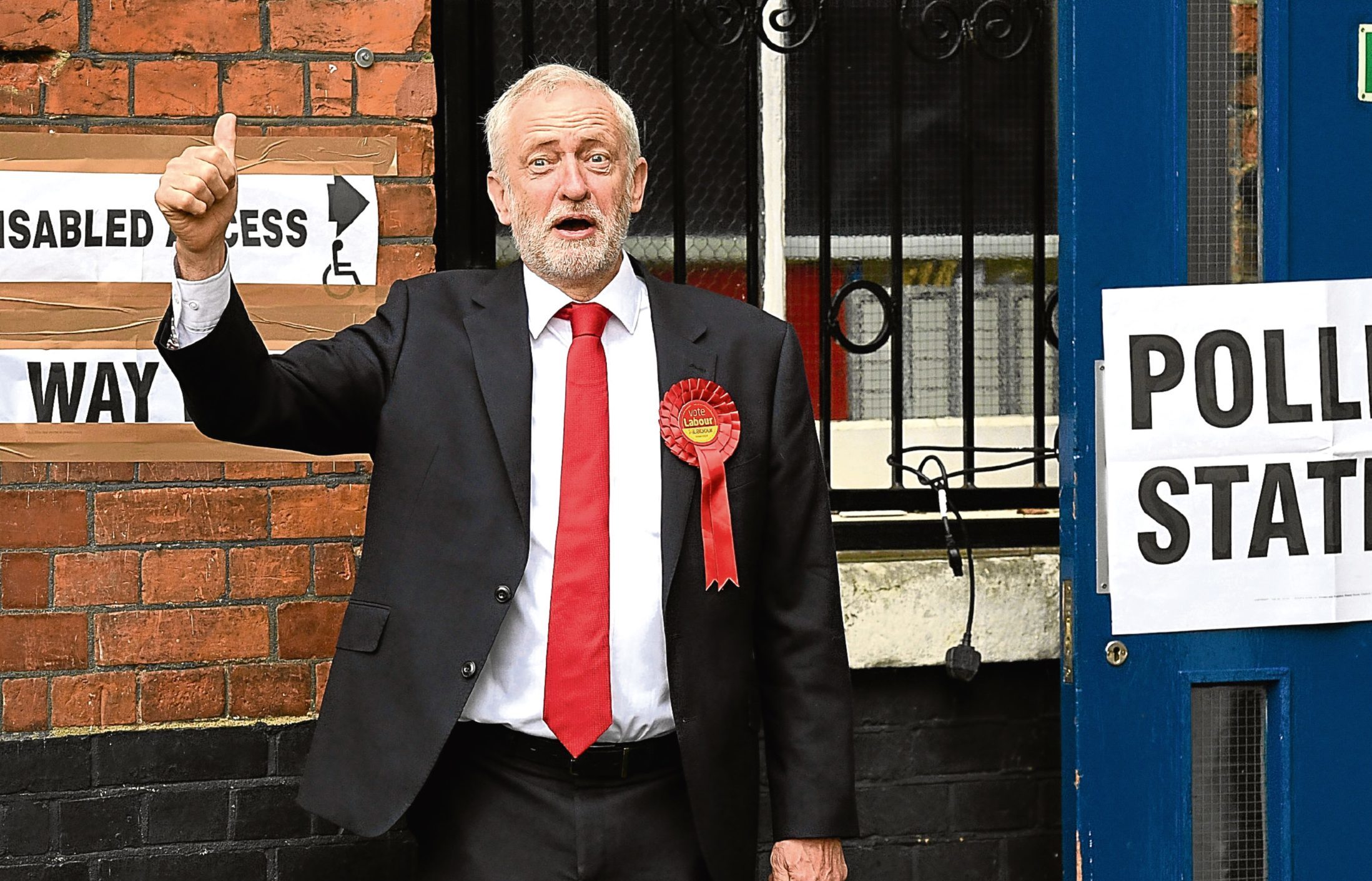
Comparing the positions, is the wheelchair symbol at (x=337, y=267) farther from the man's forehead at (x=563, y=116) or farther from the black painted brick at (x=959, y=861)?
the black painted brick at (x=959, y=861)

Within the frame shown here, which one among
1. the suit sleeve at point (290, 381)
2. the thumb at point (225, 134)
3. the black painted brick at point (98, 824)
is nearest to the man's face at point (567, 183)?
the suit sleeve at point (290, 381)

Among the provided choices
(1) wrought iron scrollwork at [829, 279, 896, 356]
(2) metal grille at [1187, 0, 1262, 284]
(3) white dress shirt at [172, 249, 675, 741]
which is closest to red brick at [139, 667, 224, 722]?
(3) white dress shirt at [172, 249, 675, 741]

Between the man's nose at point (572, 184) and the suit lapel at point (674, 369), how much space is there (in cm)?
22

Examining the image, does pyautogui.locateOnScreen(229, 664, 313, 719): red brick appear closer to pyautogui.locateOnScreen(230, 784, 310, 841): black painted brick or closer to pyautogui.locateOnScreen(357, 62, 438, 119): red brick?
pyautogui.locateOnScreen(230, 784, 310, 841): black painted brick

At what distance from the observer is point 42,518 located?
3289mm

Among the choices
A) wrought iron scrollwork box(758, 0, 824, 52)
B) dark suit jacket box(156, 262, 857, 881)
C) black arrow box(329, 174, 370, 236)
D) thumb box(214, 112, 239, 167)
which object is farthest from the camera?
wrought iron scrollwork box(758, 0, 824, 52)

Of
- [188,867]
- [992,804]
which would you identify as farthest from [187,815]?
[992,804]

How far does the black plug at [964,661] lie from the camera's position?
140 inches

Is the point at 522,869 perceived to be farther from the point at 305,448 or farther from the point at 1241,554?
the point at 1241,554

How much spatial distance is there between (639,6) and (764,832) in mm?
1982

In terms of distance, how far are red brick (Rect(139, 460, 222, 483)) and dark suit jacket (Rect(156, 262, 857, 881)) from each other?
821 mm

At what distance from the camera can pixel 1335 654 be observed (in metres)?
3.25

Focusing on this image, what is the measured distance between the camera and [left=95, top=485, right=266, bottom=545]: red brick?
331 centimetres

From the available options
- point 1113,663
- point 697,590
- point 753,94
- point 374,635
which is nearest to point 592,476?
point 697,590
